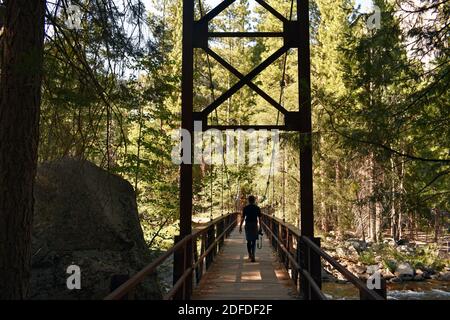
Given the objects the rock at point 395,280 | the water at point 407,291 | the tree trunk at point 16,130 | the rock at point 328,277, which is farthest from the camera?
the rock at point 328,277

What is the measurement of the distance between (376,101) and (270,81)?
23.0m

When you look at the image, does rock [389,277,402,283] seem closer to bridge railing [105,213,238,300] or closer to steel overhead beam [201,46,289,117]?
bridge railing [105,213,238,300]

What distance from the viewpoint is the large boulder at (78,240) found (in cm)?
611

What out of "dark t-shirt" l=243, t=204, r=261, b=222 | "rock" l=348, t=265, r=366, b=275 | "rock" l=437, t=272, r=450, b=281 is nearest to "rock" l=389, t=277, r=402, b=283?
"rock" l=348, t=265, r=366, b=275

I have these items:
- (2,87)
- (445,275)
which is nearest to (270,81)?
(445,275)

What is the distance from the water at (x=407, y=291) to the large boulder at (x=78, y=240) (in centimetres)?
978

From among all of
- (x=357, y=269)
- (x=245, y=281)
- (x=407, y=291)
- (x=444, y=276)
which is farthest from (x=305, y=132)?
(x=444, y=276)

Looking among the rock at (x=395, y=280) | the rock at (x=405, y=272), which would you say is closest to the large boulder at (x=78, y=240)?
the rock at (x=395, y=280)

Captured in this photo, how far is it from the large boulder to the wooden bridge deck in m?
0.98

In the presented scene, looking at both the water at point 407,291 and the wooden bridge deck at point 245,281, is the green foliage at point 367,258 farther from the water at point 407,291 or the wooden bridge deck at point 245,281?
the wooden bridge deck at point 245,281

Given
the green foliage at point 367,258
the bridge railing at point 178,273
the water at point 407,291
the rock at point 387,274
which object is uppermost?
the bridge railing at point 178,273

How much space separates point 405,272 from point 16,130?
17.9 meters

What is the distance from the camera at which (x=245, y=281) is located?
710 centimetres

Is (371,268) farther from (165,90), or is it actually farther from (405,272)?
(165,90)
